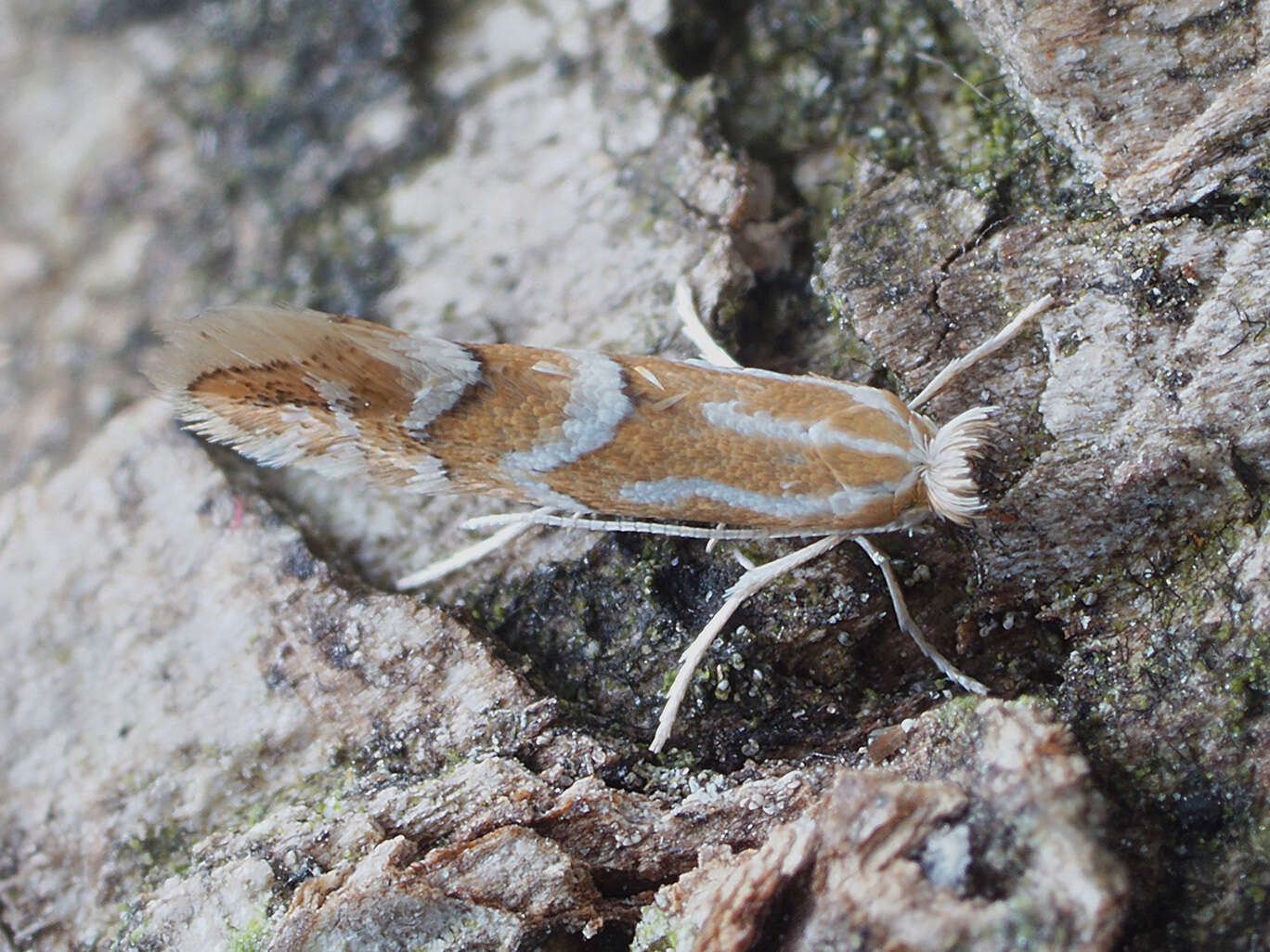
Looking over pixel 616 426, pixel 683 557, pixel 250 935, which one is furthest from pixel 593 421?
pixel 250 935

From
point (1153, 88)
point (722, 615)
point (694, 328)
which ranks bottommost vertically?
point (722, 615)

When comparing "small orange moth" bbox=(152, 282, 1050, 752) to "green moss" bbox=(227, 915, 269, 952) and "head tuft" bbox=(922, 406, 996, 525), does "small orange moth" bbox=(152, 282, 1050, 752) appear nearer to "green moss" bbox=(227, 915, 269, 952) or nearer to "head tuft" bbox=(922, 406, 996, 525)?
"head tuft" bbox=(922, 406, 996, 525)

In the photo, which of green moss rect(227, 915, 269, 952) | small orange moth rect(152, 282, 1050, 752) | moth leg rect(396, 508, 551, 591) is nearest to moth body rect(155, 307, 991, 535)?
small orange moth rect(152, 282, 1050, 752)

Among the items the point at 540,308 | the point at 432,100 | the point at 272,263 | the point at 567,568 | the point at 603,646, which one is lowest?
the point at 603,646

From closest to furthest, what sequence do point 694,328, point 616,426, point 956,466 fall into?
1. point 956,466
2. point 616,426
3. point 694,328

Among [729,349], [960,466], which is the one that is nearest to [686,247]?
[729,349]

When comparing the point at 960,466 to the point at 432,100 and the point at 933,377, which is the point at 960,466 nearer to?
the point at 933,377

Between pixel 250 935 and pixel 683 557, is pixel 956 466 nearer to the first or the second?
pixel 683 557
